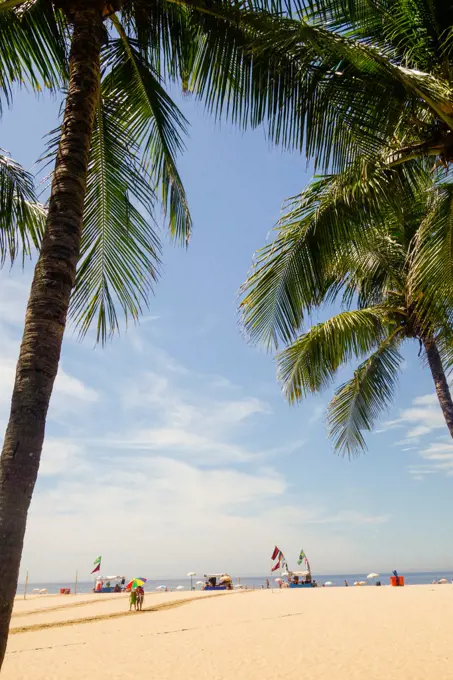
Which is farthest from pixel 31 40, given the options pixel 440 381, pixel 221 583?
pixel 221 583

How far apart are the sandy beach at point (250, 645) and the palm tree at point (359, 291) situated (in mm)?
4400

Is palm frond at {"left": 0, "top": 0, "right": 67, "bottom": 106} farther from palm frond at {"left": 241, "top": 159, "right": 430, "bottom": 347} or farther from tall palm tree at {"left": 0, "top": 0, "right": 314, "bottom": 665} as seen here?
palm frond at {"left": 241, "top": 159, "right": 430, "bottom": 347}

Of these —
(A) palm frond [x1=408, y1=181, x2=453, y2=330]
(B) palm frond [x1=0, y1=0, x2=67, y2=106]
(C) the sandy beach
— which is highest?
(B) palm frond [x1=0, y1=0, x2=67, y2=106]

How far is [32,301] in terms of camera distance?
126 inches

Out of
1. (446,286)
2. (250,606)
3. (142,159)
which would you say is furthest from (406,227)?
(250,606)

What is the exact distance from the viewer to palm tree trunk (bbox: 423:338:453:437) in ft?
36.7

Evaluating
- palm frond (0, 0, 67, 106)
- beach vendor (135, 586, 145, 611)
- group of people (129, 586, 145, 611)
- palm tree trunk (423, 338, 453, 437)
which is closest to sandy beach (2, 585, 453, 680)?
group of people (129, 586, 145, 611)

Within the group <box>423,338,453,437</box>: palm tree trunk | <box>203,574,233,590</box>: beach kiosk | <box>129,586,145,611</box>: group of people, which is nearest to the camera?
<box>423,338,453,437</box>: palm tree trunk

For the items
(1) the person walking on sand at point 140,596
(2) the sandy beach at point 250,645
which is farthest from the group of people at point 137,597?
(2) the sandy beach at point 250,645

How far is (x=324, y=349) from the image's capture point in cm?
1005

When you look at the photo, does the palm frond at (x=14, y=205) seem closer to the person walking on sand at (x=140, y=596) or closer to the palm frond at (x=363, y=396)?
the palm frond at (x=363, y=396)

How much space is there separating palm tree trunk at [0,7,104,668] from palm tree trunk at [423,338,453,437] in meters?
9.23

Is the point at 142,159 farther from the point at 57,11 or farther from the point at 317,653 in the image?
the point at 317,653

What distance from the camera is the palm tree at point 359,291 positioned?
20.8 ft
